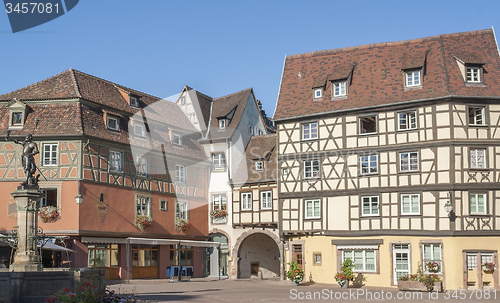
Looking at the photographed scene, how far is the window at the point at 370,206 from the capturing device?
2933 centimetres

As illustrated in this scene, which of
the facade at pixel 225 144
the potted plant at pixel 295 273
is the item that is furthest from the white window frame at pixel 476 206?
the facade at pixel 225 144

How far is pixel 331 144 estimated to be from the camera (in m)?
30.8

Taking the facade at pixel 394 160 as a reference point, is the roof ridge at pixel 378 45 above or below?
above

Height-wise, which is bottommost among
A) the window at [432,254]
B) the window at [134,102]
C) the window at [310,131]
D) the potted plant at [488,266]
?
the potted plant at [488,266]

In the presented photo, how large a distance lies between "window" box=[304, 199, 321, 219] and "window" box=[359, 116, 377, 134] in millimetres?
4242

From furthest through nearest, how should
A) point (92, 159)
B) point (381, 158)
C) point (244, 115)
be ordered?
1. point (244, 115)
2. point (92, 159)
3. point (381, 158)

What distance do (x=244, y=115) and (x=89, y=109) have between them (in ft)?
40.1

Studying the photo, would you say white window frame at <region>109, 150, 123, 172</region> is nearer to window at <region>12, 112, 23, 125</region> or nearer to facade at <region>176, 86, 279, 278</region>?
window at <region>12, 112, 23, 125</region>

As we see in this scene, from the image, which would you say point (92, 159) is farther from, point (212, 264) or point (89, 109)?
point (212, 264)

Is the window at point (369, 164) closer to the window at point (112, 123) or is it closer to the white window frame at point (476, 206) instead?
the white window frame at point (476, 206)

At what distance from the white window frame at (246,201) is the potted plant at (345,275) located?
10121 mm

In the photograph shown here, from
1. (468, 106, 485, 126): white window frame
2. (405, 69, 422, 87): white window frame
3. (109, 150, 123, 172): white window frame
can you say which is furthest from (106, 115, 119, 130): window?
(468, 106, 485, 126): white window frame

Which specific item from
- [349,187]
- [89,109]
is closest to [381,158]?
[349,187]

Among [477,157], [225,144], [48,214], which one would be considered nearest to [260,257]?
[225,144]
